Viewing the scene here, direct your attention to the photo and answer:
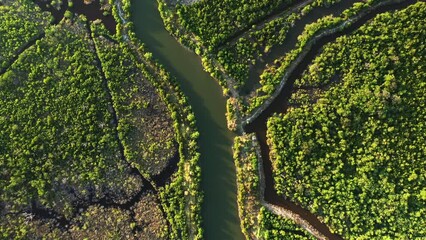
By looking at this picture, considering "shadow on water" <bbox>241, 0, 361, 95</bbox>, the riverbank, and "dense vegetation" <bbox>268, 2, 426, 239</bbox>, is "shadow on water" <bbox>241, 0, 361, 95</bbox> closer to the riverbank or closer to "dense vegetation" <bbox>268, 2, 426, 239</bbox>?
the riverbank

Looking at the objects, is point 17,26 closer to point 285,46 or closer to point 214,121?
point 214,121

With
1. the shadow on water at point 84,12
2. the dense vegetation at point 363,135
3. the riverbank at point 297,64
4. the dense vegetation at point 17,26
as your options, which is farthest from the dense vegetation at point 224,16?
the dense vegetation at point 17,26

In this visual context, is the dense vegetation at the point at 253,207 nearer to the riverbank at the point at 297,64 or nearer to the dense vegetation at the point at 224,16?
→ the riverbank at the point at 297,64

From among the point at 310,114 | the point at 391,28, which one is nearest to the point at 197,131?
the point at 310,114

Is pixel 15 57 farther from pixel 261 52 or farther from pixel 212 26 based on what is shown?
pixel 261 52

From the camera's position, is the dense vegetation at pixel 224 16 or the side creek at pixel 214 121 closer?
the side creek at pixel 214 121

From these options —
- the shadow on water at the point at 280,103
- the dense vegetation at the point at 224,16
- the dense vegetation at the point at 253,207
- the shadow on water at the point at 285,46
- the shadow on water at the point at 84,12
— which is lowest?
the dense vegetation at the point at 253,207

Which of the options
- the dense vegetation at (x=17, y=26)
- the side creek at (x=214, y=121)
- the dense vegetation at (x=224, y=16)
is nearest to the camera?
the side creek at (x=214, y=121)
